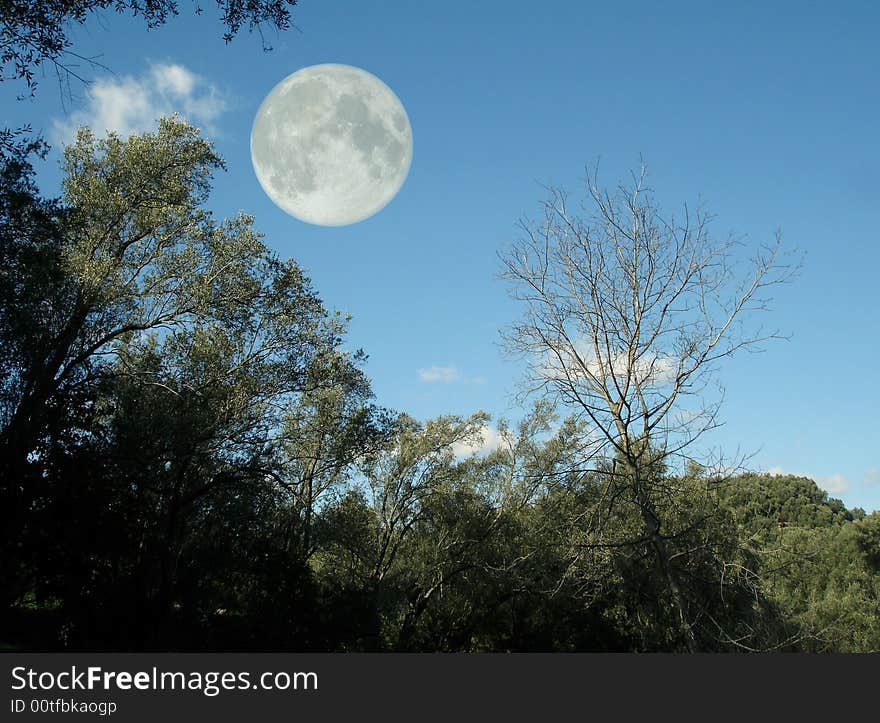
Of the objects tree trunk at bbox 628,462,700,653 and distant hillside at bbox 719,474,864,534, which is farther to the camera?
distant hillside at bbox 719,474,864,534

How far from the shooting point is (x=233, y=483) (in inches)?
745

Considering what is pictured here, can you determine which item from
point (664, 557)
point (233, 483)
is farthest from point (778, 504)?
point (233, 483)

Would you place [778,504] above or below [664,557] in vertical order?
above

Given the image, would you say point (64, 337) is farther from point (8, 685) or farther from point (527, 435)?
point (527, 435)

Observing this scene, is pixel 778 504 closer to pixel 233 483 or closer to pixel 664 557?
pixel 664 557

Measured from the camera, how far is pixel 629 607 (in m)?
26.0

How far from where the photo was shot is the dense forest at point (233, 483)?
11820mm

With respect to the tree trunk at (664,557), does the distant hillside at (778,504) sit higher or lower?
higher

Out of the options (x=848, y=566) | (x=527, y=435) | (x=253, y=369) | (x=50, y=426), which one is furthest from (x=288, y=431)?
(x=848, y=566)

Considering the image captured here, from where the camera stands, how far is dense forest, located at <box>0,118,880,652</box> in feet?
38.8

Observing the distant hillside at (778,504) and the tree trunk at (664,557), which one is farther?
the distant hillside at (778,504)

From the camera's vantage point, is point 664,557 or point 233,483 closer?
point 664,557

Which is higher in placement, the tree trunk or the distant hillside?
the distant hillside

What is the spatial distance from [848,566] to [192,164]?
51.1 metres
